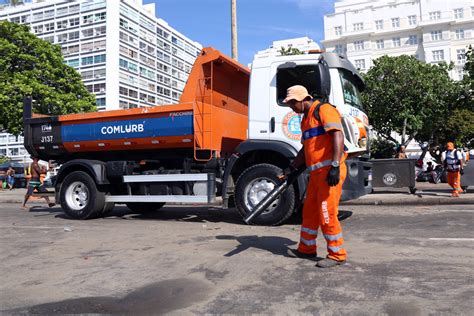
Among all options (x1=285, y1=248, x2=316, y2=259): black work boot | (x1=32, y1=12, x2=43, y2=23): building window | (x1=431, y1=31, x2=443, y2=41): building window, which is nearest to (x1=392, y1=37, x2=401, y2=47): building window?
(x1=431, y1=31, x2=443, y2=41): building window

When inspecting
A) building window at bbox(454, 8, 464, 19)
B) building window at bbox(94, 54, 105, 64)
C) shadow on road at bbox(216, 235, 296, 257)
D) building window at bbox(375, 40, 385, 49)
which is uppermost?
building window at bbox(454, 8, 464, 19)

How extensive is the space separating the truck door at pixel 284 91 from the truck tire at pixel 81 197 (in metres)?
3.80

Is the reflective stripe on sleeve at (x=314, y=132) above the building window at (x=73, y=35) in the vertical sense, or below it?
below

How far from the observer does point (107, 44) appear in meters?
71.9

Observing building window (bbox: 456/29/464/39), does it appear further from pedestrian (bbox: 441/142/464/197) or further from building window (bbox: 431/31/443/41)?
pedestrian (bbox: 441/142/464/197)

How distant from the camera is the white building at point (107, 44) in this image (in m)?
71.7

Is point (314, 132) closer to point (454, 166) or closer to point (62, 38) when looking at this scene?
point (454, 166)

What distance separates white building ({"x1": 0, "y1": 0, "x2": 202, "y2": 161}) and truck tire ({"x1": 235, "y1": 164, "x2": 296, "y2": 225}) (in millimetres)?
65722

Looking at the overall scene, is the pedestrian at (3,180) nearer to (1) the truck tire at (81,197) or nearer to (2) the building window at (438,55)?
(1) the truck tire at (81,197)

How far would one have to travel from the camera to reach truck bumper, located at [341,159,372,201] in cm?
646

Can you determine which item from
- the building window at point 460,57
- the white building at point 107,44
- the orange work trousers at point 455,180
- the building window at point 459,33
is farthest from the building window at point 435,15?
the orange work trousers at point 455,180

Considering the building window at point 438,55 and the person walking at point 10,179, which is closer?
the person walking at point 10,179

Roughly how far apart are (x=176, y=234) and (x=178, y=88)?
91.9 meters

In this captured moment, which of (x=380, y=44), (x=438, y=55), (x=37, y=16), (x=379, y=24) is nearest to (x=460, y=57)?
(x=438, y=55)
